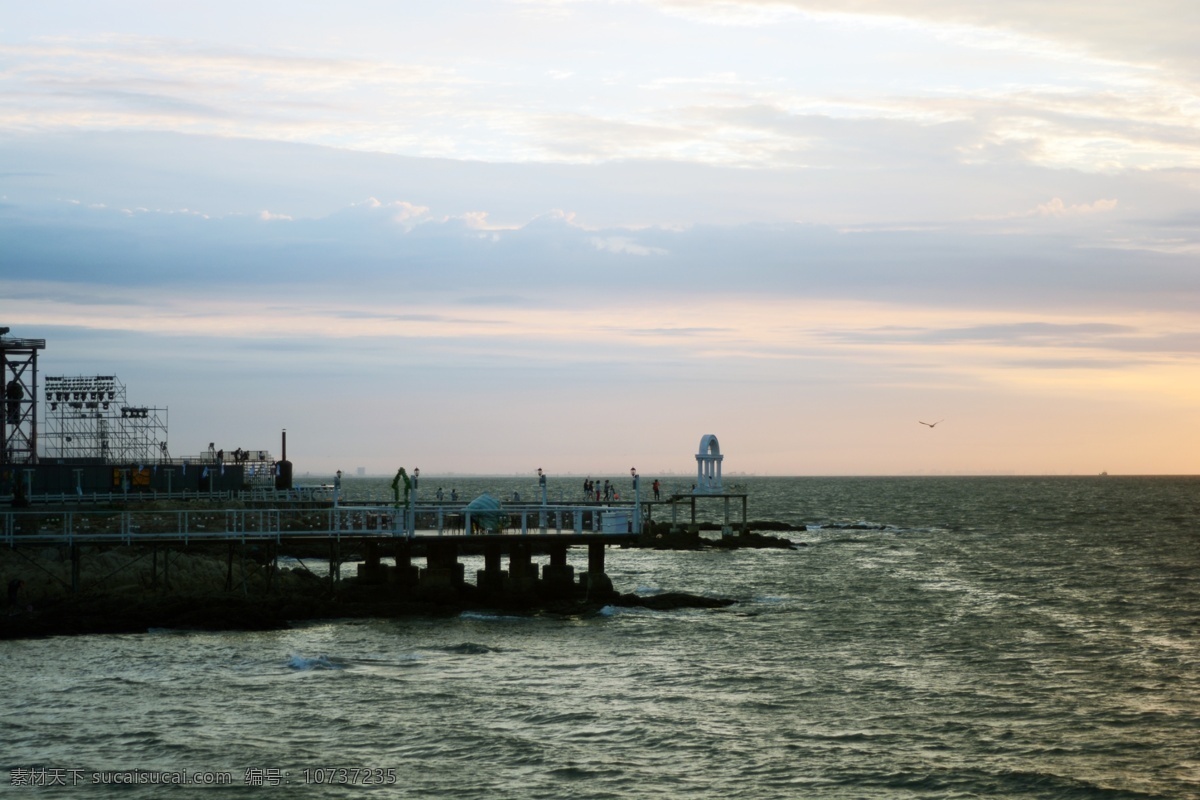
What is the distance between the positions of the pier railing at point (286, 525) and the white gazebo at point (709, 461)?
3501 cm

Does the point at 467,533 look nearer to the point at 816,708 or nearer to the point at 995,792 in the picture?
the point at 816,708

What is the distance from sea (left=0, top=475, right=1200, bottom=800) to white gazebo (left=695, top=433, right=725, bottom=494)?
32758 mm

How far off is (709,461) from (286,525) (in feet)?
140

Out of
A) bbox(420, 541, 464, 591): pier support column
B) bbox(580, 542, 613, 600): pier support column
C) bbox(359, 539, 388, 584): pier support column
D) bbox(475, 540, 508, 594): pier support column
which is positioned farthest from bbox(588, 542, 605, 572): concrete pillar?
bbox(359, 539, 388, 584): pier support column

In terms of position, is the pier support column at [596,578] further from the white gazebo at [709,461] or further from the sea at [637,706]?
the white gazebo at [709,461]

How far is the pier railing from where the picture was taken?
42.1m

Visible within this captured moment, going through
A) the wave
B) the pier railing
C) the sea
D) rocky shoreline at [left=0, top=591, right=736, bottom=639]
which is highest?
the pier railing

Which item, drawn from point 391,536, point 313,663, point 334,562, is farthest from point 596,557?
point 313,663

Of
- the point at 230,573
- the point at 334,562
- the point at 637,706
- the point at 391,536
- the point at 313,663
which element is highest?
the point at 391,536

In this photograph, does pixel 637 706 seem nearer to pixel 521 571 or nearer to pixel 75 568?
pixel 521 571

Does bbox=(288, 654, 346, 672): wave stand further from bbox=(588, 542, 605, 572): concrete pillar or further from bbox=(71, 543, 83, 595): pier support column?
bbox=(588, 542, 605, 572): concrete pillar

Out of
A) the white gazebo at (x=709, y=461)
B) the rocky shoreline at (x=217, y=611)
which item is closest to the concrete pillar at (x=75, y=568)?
the rocky shoreline at (x=217, y=611)

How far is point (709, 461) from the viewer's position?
86.6 metres

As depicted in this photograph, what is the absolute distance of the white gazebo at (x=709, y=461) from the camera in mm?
85188
